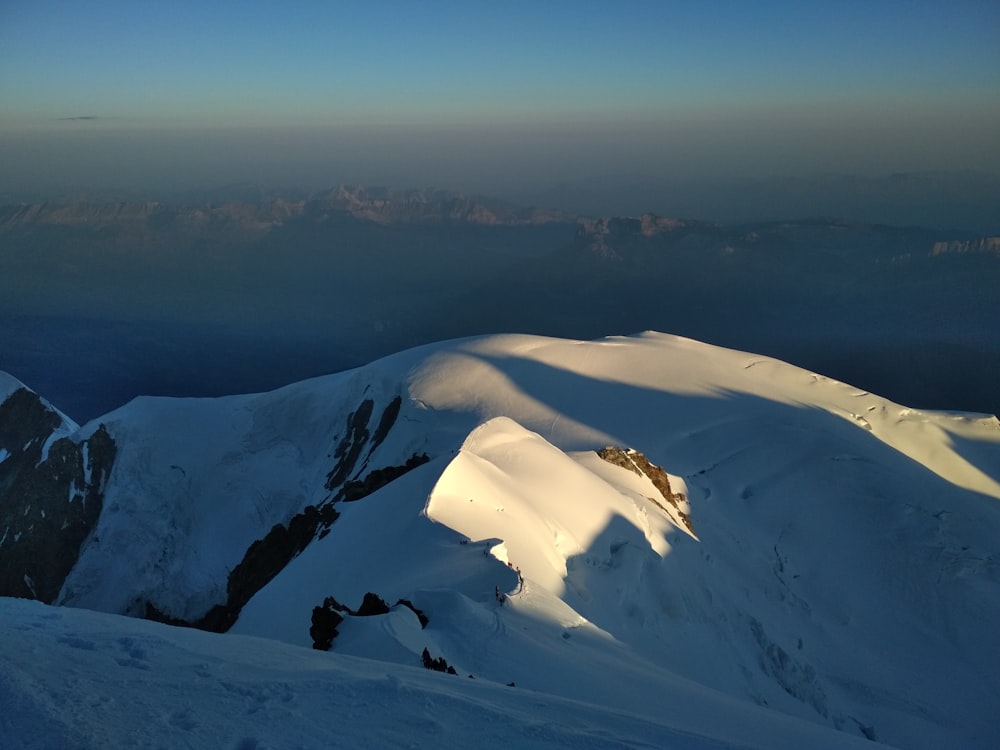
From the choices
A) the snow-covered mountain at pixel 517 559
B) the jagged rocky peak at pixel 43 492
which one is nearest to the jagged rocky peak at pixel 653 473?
the snow-covered mountain at pixel 517 559

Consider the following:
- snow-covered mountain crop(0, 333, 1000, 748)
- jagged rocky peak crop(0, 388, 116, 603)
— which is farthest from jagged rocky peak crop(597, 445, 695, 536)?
jagged rocky peak crop(0, 388, 116, 603)

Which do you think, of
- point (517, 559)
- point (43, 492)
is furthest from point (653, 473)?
point (43, 492)

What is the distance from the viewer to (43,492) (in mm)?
46281

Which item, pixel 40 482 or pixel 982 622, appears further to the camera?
pixel 40 482

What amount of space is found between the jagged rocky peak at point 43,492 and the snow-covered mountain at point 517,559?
19 cm

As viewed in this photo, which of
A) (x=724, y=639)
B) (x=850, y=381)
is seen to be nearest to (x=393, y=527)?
(x=724, y=639)

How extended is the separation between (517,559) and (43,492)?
39669mm

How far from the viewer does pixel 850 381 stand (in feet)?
439

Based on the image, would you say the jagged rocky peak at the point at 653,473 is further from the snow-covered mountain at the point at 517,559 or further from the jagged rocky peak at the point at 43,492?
the jagged rocky peak at the point at 43,492

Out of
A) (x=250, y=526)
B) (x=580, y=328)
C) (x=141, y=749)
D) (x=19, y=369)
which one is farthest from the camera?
(x=580, y=328)

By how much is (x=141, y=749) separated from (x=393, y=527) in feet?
51.1

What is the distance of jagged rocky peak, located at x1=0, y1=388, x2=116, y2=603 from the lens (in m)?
41.7

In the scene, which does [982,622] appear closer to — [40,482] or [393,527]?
[393,527]

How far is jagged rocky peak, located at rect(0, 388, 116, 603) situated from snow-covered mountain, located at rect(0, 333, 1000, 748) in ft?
0.64
